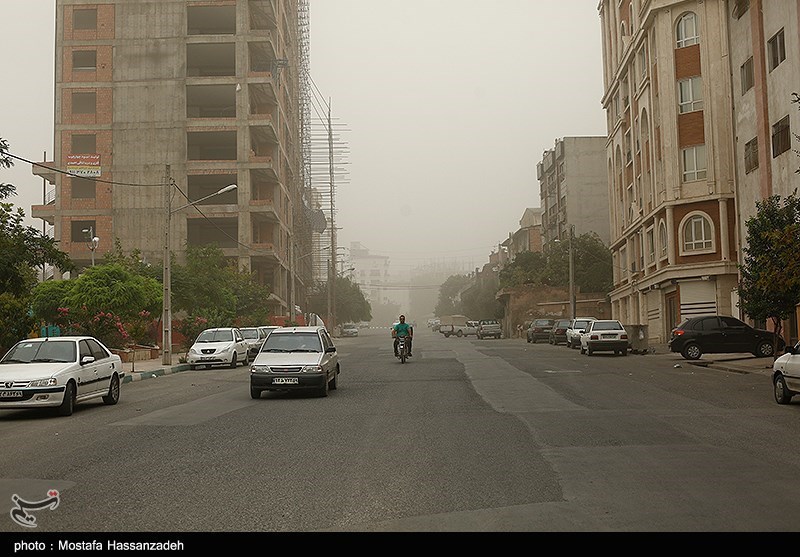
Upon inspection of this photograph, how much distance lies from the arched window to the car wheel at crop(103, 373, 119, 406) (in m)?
38.2

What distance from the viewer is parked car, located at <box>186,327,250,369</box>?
32.5 m

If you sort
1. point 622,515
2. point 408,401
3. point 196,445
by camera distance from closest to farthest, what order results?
point 622,515 → point 196,445 → point 408,401

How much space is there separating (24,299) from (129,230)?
138 feet

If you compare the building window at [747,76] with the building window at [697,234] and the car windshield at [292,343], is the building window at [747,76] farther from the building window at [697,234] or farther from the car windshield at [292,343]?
the car windshield at [292,343]

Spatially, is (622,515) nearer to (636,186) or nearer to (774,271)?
(774,271)

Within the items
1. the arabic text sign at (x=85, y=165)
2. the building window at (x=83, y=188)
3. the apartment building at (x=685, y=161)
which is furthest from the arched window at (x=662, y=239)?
the building window at (x=83, y=188)

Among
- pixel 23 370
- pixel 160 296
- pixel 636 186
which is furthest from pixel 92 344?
pixel 636 186

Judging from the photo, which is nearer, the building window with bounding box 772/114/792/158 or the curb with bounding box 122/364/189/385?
the curb with bounding box 122/364/189/385

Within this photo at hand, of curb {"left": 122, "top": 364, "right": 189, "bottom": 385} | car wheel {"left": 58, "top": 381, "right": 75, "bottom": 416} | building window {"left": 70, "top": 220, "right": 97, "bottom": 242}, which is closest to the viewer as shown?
car wheel {"left": 58, "top": 381, "right": 75, "bottom": 416}

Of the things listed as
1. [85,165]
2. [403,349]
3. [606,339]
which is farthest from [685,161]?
[85,165]

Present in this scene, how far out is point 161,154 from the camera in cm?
6588

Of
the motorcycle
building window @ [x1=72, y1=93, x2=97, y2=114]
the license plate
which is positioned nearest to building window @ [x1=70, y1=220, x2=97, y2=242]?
building window @ [x1=72, y1=93, x2=97, y2=114]

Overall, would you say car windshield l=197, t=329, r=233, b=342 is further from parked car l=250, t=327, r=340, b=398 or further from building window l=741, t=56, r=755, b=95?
building window l=741, t=56, r=755, b=95

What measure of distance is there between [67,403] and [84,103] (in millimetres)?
57675
